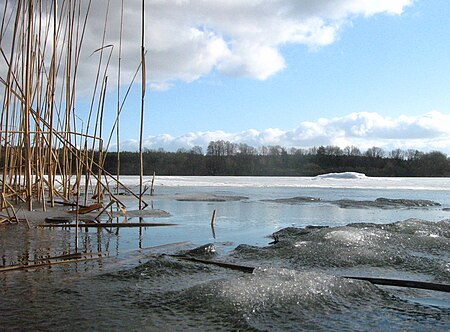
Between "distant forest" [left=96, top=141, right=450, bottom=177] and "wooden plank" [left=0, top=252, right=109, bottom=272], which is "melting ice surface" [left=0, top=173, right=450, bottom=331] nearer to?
"wooden plank" [left=0, top=252, right=109, bottom=272]

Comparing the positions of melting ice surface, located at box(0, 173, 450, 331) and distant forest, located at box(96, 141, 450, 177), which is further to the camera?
distant forest, located at box(96, 141, 450, 177)

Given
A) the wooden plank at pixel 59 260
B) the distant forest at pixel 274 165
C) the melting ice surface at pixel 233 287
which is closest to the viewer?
the melting ice surface at pixel 233 287

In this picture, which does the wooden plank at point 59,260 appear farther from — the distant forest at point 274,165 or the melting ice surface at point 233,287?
the distant forest at point 274,165

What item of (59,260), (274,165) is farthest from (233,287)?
(274,165)

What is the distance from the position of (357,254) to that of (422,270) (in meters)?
0.22

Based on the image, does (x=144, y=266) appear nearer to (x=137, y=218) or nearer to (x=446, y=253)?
(x=446, y=253)

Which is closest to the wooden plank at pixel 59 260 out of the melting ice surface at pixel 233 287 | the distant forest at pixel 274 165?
the melting ice surface at pixel 233 287

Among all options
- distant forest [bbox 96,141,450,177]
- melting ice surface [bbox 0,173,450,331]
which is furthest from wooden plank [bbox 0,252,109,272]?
distant forest [bbox 96,141,450,177]

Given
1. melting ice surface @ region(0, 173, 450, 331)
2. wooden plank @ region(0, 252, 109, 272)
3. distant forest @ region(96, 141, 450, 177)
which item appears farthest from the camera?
distant forest @ region(96, 141, 450, 177)

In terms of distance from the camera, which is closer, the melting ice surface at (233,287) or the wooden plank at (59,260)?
the melting ice surface at (233,287)

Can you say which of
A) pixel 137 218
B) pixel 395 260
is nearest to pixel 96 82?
pixel 137 218

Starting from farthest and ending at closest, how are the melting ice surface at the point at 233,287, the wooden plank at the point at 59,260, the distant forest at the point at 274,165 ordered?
the distant forest at the point at 274,165
the wooden plank at the point at 59,260
the melting ice surface at the point at 233,287

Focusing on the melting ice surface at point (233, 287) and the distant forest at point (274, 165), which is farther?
the distant forest at point (274, 165)

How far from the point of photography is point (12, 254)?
1.41 metres
